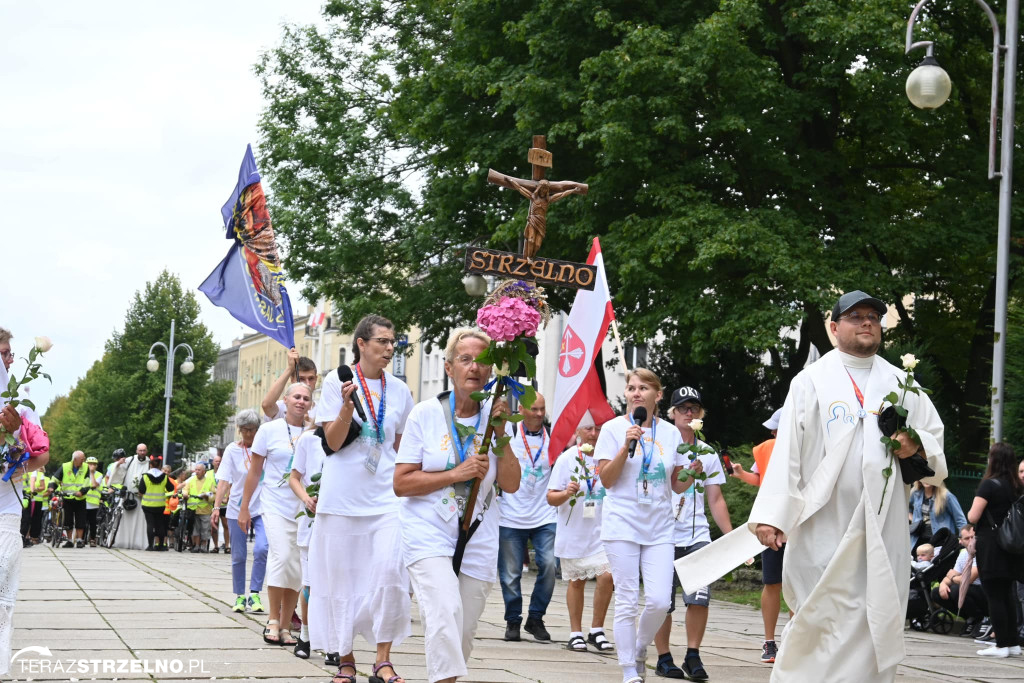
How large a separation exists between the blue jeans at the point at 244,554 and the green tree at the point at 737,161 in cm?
980

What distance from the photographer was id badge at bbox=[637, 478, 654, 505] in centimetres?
884

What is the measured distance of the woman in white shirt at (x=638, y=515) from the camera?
28.2 feet

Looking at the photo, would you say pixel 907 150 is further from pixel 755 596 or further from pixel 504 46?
pixel 755 596

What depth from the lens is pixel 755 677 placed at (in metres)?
9.48

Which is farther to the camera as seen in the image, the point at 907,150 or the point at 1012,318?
the point at 907,150

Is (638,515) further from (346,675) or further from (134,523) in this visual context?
(134,523)

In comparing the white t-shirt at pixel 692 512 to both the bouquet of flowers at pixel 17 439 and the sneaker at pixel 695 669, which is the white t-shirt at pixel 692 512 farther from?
the bouquet of flowers at pixel 17 439

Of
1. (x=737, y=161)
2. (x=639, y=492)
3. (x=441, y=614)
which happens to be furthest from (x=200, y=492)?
(x=441, y=614)

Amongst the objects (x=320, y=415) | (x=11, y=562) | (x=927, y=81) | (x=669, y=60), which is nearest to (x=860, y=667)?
(x=320, y=415)

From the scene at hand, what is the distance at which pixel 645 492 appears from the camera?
8.88 meters

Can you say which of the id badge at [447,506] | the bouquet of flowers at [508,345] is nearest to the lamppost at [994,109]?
the bouquet of flowers at [508,345]

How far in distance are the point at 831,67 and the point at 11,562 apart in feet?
57.3

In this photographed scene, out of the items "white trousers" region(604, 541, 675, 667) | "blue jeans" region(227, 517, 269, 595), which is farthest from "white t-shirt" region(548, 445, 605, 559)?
"blue jeans" region(227, 517, 269, 595)

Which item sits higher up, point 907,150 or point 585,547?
point 907,150
